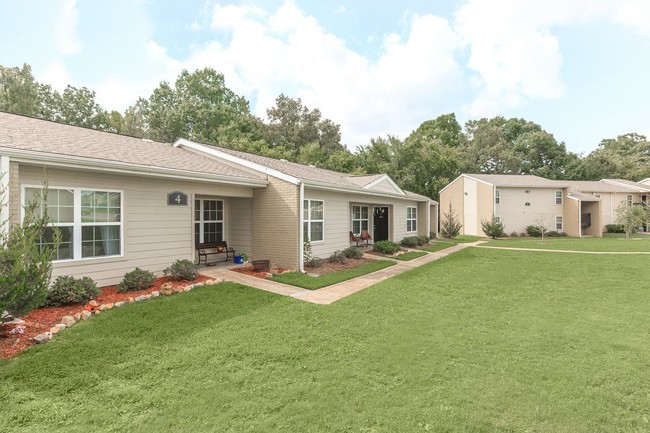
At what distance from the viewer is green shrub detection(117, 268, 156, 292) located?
746 cm

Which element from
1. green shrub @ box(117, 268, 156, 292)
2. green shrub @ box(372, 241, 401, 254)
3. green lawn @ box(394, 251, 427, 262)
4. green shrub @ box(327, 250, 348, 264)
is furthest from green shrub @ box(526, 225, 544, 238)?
green shrub @ box(117, 268, 156, 292)

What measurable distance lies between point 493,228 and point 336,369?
86.4 feet

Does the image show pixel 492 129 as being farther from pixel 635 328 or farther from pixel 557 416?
pixel 557 416

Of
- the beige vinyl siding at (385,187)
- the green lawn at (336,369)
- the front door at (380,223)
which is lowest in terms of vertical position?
the green lawn at (336,369)

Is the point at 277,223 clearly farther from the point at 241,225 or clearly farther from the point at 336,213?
the point at 336,213

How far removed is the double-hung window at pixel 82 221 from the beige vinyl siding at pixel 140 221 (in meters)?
0.14

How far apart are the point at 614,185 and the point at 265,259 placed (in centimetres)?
3987

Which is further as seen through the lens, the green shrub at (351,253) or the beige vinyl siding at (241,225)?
the green shrub at (351,253)

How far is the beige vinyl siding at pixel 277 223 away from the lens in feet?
35.3

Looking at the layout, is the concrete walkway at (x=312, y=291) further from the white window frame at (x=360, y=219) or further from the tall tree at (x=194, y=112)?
the tall tree at (x=194, y=112)

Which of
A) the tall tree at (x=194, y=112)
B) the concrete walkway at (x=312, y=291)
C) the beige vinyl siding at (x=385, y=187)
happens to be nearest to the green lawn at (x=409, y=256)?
the concrete walkway at (x=312, y=291)

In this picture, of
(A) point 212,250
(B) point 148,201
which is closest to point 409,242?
(A) point 212,250

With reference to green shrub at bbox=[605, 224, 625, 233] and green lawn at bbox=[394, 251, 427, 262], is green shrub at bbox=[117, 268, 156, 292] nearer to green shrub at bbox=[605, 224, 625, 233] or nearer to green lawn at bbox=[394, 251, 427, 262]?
green lawn at bbox=[394, 251, 427, 262]

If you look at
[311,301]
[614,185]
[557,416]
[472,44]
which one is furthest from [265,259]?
[614,185]
